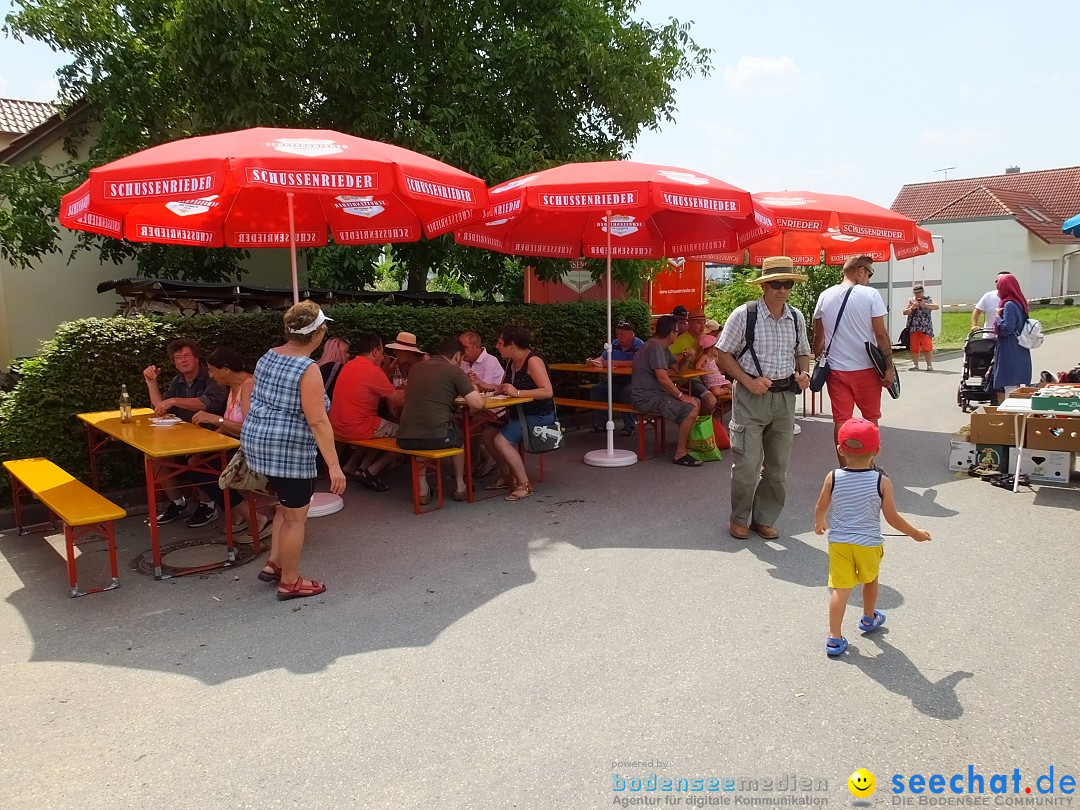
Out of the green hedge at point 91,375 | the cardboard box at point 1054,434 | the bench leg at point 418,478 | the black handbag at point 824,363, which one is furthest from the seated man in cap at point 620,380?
the cardboard box at point 1054,434

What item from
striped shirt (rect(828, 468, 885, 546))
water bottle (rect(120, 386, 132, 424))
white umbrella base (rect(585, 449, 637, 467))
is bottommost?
white umbrella base (rect(585, 449, 637, 467))

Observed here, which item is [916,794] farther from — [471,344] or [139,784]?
[471,344]

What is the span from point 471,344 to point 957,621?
4.60 m

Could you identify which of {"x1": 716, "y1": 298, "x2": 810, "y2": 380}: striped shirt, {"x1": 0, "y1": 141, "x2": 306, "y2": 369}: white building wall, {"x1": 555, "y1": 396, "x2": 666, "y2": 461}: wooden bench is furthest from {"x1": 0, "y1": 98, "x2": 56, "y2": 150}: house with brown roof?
{"x1": 716, "y1": 298, "x2": 810, "y2": 380}: striped shirt

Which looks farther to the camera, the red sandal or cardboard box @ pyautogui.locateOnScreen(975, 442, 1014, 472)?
cardboard box @ pyautogui.locateOnScreen(975, 442, 1014, 472)

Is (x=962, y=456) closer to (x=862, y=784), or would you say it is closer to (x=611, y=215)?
(x=611, y=215)

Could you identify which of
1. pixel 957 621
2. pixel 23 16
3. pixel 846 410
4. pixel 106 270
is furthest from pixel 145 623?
pixel 106 270

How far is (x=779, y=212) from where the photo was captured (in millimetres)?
8383

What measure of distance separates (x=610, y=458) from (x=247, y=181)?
4.49 metres

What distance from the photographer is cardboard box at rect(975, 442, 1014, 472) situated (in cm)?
696

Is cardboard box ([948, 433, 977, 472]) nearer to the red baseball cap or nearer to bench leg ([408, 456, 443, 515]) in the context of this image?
the red baseball cap

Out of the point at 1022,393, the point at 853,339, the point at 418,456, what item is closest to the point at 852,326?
the point at 853,339

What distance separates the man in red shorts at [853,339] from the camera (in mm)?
6184

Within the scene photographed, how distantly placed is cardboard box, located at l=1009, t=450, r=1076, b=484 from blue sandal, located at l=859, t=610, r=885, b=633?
3730 mm
